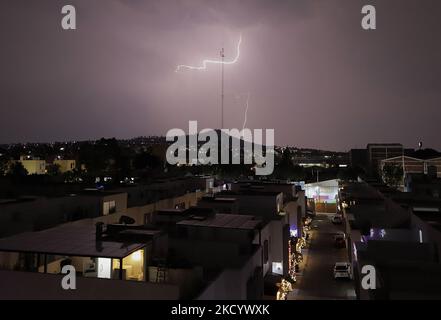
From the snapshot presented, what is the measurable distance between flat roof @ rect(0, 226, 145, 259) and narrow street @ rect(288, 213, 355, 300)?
32.8ft

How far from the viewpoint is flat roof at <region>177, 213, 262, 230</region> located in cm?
1110

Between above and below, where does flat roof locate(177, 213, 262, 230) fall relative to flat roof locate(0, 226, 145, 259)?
below

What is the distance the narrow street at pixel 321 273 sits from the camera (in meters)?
15.6

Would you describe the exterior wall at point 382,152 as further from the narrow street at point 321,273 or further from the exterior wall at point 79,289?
the exterior wall at point 79,289

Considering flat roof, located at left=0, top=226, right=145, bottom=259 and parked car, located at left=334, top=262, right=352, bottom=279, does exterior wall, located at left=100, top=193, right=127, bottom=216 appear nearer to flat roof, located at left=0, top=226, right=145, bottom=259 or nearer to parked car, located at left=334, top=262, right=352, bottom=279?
flat roof, located at left=0, top=226, right=145, bottom=259

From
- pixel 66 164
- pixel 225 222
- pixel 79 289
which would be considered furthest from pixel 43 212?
pixel 66 164

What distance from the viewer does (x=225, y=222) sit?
11812 mm

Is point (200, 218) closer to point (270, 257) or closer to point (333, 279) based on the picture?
point (270, 257)

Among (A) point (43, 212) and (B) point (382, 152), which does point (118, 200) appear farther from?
(B) point (382, 152)

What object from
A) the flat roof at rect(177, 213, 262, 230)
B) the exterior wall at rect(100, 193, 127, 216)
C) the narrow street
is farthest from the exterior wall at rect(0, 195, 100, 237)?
the narrow street

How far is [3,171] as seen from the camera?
48.4m

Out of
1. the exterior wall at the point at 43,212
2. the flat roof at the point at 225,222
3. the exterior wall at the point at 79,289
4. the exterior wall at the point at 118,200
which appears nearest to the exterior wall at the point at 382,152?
the exterior wall at the point at 118,200

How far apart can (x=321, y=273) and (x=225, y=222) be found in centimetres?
989
